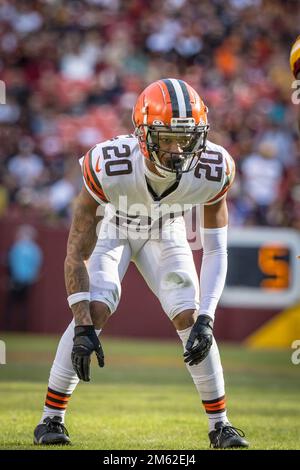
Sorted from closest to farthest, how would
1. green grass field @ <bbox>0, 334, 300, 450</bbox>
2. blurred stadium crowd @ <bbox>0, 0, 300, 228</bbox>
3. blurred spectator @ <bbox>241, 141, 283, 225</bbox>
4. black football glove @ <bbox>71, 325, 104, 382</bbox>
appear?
black football glove @ <bbox>71, 325, 104, 382</bbox> → green grass field @ <bbox>0, 334, 300, 450</bbox> → blurred spectator @ <bbox>241, 141, 283, 225</bbox> → blurred stadium crowd @ <bbox>0, 0, 300, 228</bbox>

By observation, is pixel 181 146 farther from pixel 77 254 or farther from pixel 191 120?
pixel 77 254

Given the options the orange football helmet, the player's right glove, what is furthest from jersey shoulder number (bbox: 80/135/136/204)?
the player's right glove

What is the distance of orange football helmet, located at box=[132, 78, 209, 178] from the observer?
4.63m

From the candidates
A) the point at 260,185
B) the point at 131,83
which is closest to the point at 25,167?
the point at 131,83

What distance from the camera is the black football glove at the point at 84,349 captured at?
14.9 feet

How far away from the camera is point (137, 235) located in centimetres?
508

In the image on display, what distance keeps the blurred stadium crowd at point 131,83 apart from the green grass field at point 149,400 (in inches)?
89.7

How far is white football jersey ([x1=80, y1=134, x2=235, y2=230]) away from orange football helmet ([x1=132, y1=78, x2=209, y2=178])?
0.13 m

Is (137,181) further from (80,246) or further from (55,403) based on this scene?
(55,403)

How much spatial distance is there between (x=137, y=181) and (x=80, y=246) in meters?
0.45

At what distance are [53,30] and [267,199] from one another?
456 centimetres

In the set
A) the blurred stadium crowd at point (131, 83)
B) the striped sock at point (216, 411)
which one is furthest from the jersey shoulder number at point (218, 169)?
the blurred stadium crowd at point (131, 83)

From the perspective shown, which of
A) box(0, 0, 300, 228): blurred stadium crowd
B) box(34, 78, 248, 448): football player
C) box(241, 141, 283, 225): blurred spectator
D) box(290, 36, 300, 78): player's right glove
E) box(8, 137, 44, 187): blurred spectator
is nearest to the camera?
box(34, 78, 248, 448): football player

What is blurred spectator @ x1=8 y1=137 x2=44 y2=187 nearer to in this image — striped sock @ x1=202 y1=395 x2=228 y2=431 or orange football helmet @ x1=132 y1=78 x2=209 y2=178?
orange football helmet @ x1=132 y1=78 x2=209 y2=178
